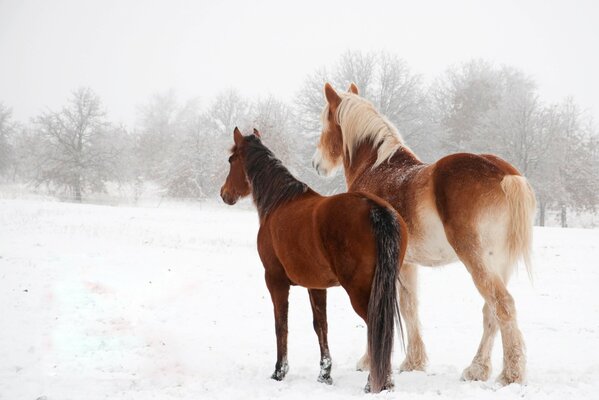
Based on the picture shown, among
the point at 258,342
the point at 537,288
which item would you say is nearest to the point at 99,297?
the point at 258,342

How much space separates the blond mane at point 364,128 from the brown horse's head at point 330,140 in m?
0.11

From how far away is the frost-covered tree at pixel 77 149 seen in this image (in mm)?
33719

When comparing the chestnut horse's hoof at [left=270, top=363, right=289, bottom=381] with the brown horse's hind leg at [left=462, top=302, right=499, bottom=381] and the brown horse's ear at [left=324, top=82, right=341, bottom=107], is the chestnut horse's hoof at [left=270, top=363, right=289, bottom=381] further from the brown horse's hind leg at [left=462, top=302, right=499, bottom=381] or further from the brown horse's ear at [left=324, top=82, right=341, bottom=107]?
the brown horse's ear at [left=324, top=82, right=341, bottom=107]

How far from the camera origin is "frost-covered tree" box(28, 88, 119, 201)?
111ft

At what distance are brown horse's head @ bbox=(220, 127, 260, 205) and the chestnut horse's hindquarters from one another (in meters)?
2.98

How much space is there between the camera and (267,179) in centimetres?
502

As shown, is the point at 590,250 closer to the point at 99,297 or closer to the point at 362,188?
the point at 362,188

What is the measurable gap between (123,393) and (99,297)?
3888 millimetres

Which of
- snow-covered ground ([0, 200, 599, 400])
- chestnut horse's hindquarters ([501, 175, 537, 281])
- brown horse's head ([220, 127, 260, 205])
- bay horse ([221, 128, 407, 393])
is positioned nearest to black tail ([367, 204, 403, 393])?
bay horse ([221, 128, 407, 393])

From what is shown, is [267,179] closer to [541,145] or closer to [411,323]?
[411,323]

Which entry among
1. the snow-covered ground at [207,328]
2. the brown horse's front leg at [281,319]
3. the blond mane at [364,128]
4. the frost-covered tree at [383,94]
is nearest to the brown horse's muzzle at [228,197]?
the brown horse's front leg at [281,319]

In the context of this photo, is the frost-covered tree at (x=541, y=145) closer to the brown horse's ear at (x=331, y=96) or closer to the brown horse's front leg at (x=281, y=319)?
the brown horse's ear at (x=331, y=96)

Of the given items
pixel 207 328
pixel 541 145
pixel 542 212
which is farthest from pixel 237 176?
pixel 542 212

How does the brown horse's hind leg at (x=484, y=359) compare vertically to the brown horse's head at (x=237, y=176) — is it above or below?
below
